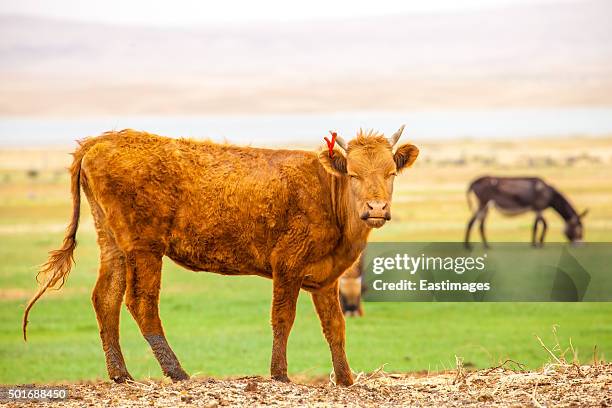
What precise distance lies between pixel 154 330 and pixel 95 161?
201 centimetres

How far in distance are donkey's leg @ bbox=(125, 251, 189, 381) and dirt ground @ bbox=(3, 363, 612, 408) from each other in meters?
0.33

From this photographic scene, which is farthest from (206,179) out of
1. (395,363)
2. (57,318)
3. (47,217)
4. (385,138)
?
(47,217)

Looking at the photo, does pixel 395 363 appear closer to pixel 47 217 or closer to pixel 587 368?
pixel 587 368

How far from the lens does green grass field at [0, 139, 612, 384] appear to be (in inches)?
835

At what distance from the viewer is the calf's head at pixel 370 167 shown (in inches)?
468

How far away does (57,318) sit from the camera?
27.7 meters

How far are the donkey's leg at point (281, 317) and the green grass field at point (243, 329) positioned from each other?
1394 millimetres

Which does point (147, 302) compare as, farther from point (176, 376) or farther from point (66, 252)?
point (66, 252)

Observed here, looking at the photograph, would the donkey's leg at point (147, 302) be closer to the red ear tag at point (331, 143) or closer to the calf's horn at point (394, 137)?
the red ear tag at point (331, 143)

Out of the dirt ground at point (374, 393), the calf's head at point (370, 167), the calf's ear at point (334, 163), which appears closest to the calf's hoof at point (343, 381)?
the dirt ground at point (374, 393)

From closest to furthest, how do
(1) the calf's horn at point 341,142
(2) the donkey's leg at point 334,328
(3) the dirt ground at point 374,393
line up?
(3) the dirt ground at point 374,393 < (1) the calf's horn at point 341,142 < (2) the donkey's leg at point 334,328

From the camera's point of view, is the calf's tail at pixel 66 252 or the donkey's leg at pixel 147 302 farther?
the calf's tail at pixel 66 252

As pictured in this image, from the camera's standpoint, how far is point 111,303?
12.9 m

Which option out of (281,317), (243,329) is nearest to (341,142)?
(281,317)
